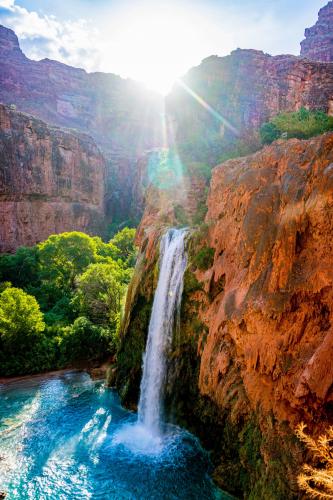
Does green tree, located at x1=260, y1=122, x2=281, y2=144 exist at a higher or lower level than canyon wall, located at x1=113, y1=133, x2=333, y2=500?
higher

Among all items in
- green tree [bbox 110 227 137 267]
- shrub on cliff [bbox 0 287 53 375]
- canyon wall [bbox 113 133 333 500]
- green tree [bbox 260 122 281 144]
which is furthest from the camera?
green tree [bbox 110 227 137 267]

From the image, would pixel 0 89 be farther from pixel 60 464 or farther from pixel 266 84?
pixel 60 464

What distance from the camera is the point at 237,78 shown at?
142 feet

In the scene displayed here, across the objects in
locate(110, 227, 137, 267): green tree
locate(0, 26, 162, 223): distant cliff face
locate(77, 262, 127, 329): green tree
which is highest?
locate(0, 26, 162, 223): distant cliff face

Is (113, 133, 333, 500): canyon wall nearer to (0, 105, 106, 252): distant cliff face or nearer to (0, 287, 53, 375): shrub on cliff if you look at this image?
(0, 287, 53, 375): shrub on cliff

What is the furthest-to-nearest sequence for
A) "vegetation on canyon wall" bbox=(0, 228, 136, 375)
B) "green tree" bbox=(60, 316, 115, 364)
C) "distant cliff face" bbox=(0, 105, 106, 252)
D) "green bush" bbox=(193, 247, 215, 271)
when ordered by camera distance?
"distant cliff face" bbox=(0, 105, 106, 252) < "green tree" bbox=(60, 316, 115, 364) < "vegetation on canyon wall" bbox=(0, 228, 136, 375) < "green bush" bbox=(193, 247, 215, 271)

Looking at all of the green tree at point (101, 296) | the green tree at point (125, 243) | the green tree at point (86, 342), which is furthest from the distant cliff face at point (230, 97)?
the green tree at point (86, 342)

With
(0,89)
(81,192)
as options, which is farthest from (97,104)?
(81,192)

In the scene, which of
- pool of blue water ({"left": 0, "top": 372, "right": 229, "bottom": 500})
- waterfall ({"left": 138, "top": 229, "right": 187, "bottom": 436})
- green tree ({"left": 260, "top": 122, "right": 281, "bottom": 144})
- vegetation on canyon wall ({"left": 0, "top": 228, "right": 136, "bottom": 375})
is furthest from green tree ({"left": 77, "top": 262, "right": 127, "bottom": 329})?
green tree ({"left": 260, "top": 122, "right": 281, "bottom": 144})

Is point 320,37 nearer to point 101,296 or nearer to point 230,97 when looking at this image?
point 230,97

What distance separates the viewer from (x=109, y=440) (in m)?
14.4

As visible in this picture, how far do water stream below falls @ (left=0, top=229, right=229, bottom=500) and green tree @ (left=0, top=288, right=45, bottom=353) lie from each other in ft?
12.7

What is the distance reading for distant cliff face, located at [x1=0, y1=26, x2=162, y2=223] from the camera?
273 feet

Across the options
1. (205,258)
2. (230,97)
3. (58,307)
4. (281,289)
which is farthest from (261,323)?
(230,97)
